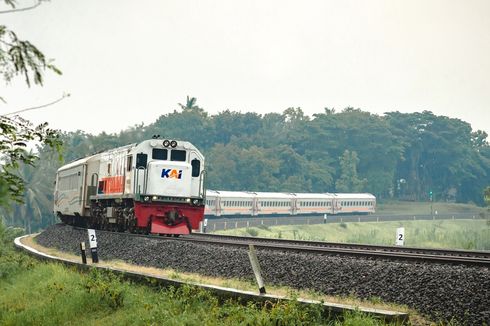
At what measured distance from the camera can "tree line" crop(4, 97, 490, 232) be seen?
11094cm

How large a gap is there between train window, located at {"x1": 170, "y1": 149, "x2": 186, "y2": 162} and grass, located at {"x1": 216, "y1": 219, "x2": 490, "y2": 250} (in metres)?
15.7

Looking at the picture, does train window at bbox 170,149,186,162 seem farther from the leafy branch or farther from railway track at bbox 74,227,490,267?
the leafy branch

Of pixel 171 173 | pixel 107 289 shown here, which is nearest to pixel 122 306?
pixel 107 289

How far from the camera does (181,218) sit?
27.8 meters

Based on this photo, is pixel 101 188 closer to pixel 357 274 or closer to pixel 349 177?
pixel 357 274

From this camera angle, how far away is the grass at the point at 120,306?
34.6 feet

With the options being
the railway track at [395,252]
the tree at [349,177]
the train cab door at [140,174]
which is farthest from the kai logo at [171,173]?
the tree at [349,177]

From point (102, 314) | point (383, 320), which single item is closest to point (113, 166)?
point (102, 314)

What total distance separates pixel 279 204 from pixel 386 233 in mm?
14577

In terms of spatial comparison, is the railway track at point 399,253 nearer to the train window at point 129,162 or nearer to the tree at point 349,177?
the train window at point 129,162

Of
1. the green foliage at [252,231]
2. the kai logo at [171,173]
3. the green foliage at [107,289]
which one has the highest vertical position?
the kai logo at [171,173]

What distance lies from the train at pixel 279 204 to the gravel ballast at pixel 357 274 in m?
52.4

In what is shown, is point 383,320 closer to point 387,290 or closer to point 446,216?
point 387,290

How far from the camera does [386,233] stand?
73062 mm
